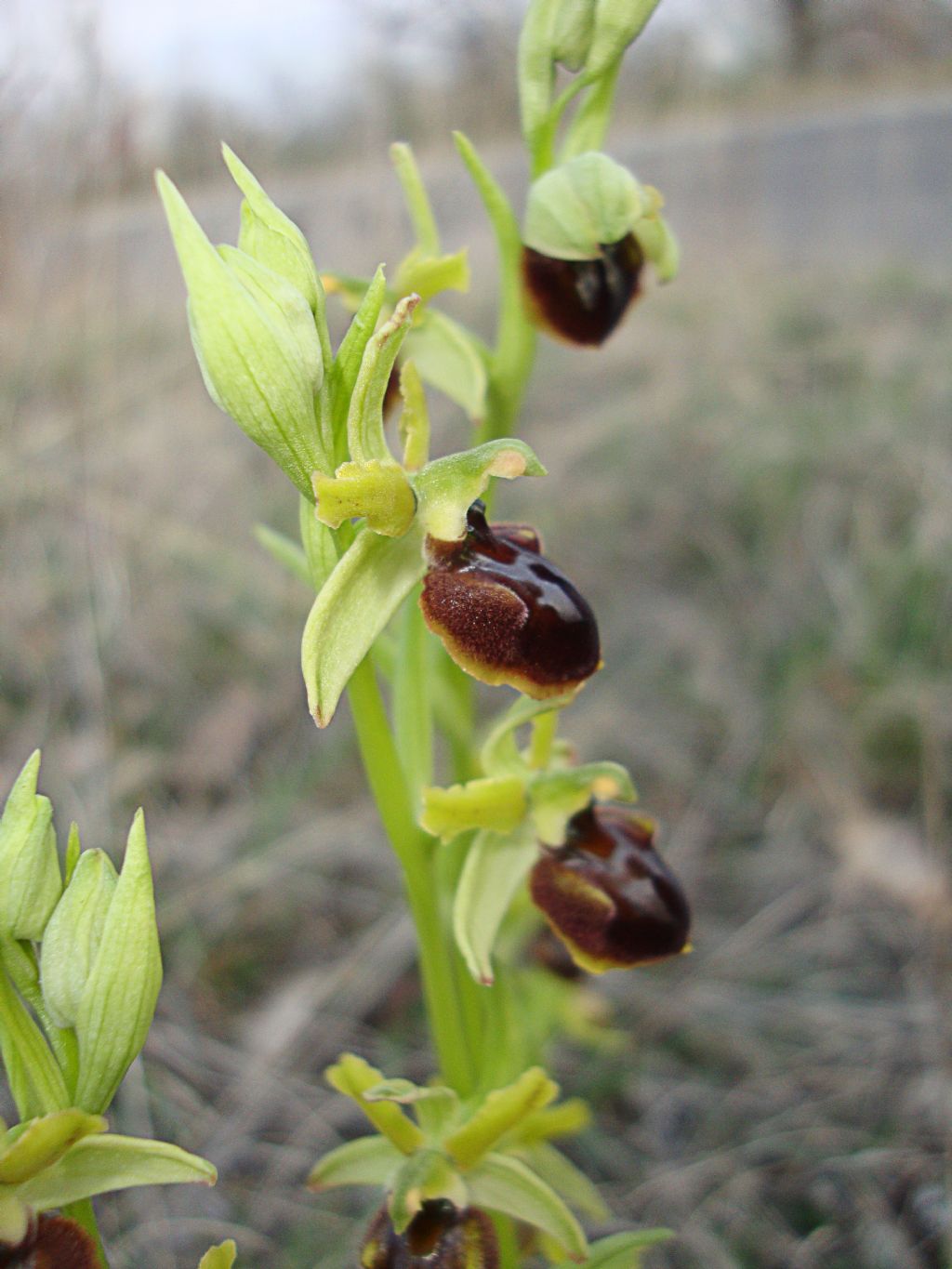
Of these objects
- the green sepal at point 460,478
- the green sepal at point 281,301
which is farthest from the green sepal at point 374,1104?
the green sepal at point 281,301

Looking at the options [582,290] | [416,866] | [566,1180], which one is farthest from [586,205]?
[566,1180]

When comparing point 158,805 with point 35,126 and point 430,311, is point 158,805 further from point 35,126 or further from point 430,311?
point 35,126

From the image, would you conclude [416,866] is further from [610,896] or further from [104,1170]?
[104,1170]

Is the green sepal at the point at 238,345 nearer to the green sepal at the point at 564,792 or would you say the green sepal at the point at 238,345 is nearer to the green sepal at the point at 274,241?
the green sepal at the point at 274,241

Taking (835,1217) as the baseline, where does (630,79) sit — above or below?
above

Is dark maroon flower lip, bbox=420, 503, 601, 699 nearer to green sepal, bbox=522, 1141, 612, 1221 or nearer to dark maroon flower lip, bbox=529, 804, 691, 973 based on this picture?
dark maroon flower lip, bbox=529, 804, 691, 973

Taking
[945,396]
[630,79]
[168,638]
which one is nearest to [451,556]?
[168,638]
